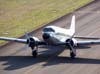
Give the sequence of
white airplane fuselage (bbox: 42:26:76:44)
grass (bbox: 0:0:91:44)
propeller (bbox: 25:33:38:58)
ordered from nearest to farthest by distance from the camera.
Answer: white airplane fuselage (bbox: 42:26:76:44)
propeller (bbox: 25:33:38:58)
grass (bbox: 0:0:91:44)

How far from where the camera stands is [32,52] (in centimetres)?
4856

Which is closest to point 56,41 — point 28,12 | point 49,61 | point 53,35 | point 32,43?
point 53,35

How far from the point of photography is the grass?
63609 millimetres

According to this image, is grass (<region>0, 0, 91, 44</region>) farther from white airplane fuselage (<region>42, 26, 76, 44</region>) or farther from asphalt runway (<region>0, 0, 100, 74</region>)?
white airplane fuselage (<region>42, 26, 76, 44</region>)

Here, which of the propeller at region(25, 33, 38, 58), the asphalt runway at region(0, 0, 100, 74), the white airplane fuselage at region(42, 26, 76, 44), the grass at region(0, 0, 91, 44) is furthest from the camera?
the grass at region(0, 0, 91, 44)

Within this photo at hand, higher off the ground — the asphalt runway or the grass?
the grass

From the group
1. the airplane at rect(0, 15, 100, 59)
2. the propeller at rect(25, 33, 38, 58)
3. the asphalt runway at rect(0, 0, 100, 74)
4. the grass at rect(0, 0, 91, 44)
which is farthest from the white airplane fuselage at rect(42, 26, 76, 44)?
the grass at rect(0, 0, 91, 44)

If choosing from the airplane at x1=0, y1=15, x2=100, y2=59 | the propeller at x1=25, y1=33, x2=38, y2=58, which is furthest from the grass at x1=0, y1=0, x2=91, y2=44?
the airplane at x1=0, y1=15, x2=100, y2=59

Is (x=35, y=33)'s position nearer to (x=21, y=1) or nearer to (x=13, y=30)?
(x=13, y=30)

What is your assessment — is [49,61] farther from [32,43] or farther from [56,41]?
[32,43]

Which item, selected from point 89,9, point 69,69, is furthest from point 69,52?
point 89,9

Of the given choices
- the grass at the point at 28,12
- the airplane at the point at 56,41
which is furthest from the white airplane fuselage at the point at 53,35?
the grass at the point at 28,12

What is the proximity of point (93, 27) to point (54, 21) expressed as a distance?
7.71m

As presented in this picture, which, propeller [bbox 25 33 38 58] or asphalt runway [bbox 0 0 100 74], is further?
propeller [bbox 25 33 38 58]
